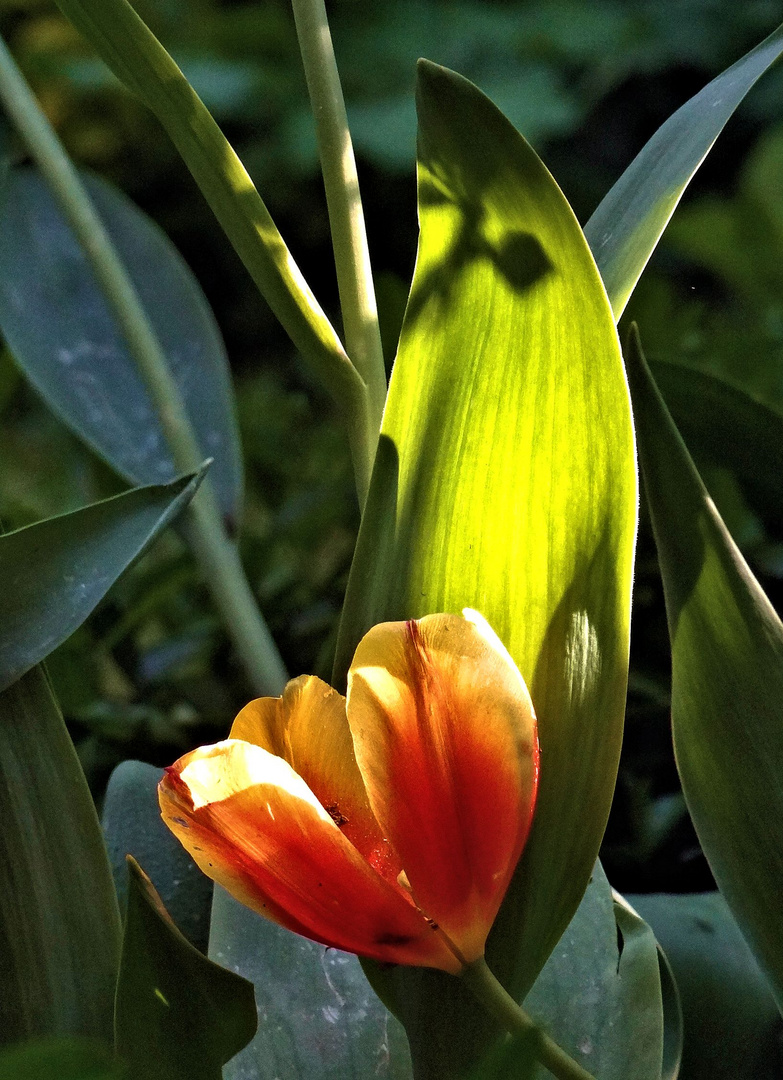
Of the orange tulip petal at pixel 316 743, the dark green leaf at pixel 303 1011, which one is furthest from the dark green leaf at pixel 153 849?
the orange tulip petal at pixel 316 743

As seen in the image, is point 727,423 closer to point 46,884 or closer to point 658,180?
point 658,180

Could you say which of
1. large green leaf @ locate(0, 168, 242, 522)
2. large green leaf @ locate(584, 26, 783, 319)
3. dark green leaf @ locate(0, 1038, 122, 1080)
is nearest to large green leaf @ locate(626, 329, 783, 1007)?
large green leaf @ locate(584, 26, 783, 319)

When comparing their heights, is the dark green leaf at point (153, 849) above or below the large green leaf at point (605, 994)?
above

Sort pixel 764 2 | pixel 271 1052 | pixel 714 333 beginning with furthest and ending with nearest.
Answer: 1. pixel 764 2
2. pixel 714 333
3. pixel 271 1052

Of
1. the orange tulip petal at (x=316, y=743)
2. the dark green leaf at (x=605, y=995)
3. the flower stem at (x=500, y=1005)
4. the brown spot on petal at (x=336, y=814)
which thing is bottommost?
the dark green leaf at (x=605, y=995)

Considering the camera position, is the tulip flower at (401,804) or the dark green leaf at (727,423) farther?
the dark green leaf at (727,423)

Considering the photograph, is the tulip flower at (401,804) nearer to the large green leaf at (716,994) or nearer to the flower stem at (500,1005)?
the flower stem at (500,1005)

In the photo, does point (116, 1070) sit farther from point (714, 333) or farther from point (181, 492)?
point (714, 333)

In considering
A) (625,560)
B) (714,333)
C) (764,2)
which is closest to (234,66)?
(764,2)
